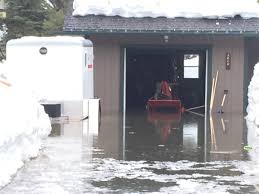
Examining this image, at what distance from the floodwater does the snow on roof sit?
251 inches

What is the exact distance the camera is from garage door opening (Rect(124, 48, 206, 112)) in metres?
28.7

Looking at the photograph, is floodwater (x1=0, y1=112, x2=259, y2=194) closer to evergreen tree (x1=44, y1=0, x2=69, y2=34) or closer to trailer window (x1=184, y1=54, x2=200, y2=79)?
trailer window (x1=184, y1=54, x2=200, y2=79)

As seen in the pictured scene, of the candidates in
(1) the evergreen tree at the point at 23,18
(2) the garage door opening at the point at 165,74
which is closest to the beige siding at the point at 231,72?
(2) the garage door opening at the point at 165,74

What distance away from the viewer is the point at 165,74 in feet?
101

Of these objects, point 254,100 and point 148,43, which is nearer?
point 254,100

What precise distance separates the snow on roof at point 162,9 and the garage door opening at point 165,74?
484 centimetres

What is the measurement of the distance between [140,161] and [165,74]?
19555 mm

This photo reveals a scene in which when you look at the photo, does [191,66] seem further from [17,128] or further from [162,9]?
[17,128]

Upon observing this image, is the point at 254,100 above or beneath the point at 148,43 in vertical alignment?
beneath

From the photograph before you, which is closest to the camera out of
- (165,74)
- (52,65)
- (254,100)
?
(254,100)

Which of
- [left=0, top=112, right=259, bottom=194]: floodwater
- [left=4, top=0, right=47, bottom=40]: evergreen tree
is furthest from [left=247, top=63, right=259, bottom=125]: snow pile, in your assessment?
[left=4, top=0, right=47, bottom=40]: evergreen tree

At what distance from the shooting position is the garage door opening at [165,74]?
28719mm

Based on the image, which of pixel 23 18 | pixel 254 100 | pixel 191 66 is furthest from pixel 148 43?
pixel 23 18

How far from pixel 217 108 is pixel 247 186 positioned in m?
14.2
